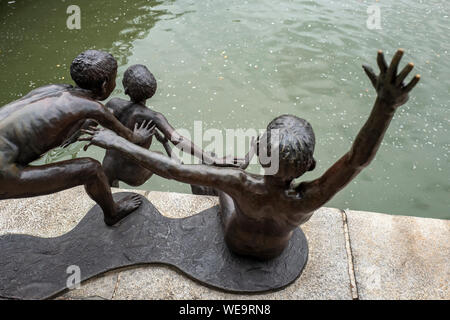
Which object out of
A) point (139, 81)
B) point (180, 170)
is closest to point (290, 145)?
point (180, 170)

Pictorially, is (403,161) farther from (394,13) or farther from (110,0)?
(110,0)

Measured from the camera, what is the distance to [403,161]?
5316mm

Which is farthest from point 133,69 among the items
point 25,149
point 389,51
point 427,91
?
point 389,51

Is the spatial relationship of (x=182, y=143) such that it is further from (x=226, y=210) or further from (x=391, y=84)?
(x=391, y=84)

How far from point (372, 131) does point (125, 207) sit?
2.24 meters

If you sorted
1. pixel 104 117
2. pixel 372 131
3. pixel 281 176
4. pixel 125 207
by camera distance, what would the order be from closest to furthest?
pixel 372 131
pixel 281 176
pixel 104 117
pixel 125 207

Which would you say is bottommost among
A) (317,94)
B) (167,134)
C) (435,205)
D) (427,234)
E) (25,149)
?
(435,205)

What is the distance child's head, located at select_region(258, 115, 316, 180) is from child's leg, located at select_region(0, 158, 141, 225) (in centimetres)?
139

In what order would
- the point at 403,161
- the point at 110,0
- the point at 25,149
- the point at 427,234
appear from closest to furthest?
the point at 25,149
the point at 427,234
the point at 403,161
the point at 110,0

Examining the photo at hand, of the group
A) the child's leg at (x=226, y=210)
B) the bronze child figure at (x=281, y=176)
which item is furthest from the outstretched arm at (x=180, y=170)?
the child's leg at (x=226, y=210)

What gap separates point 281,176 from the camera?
2.31m

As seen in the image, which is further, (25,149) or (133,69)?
(133,69)
